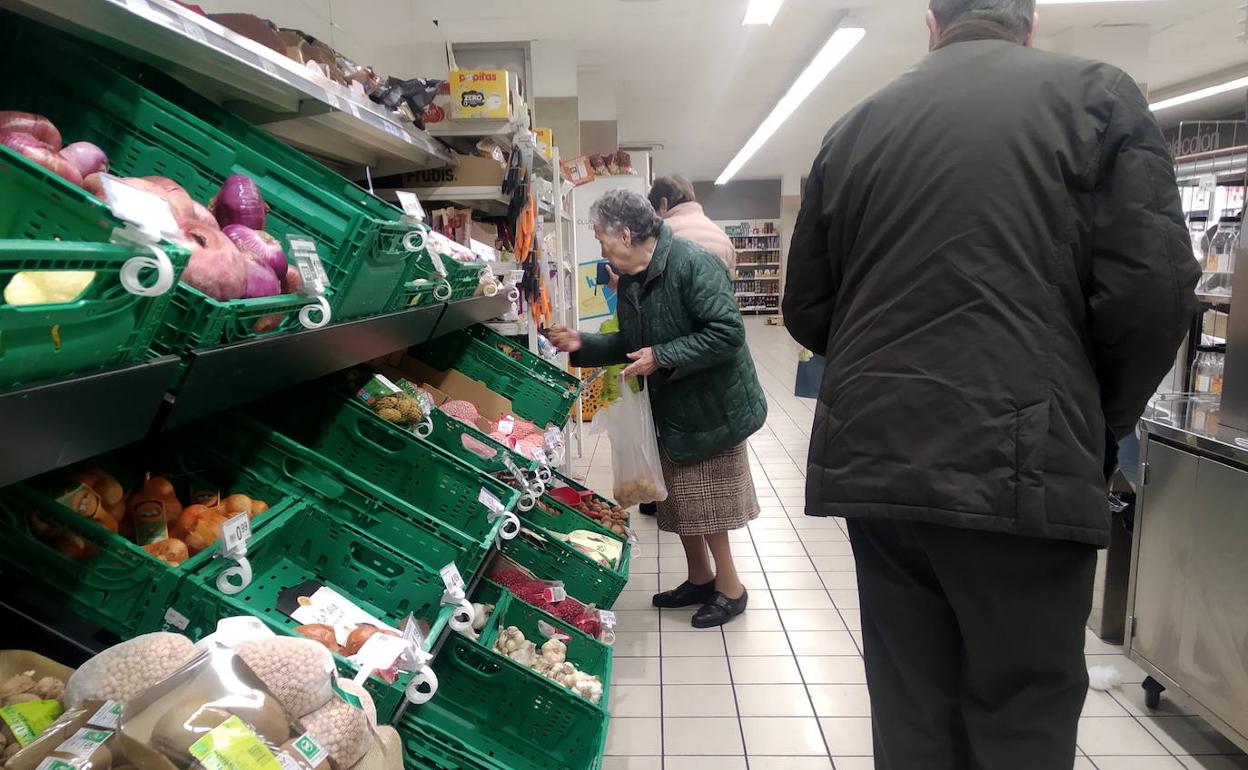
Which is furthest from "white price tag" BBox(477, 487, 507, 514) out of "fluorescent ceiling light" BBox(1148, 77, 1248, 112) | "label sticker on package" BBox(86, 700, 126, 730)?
"fluorescent ceiling light" BBox(1148, 77, 1248, 112)

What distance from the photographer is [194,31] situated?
1.44 meters

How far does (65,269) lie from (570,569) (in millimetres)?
2090

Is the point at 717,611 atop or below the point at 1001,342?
below

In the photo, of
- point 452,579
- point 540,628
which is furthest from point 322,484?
point 540,628

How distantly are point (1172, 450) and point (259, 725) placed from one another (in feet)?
9.06

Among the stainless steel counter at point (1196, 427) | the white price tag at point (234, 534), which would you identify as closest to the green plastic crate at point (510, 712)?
the white price tag at point (234, 534)

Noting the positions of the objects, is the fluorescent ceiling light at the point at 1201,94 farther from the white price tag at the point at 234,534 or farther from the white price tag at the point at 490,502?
the white price tag at the point at 234,534

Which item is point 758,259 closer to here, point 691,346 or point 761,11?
point 761,11

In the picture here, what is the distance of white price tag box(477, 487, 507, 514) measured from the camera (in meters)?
2.16

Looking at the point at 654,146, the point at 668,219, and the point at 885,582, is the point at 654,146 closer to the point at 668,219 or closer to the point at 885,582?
the point at 668,219

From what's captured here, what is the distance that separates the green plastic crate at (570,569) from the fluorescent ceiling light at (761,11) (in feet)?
14.8

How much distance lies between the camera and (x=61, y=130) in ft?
4.73

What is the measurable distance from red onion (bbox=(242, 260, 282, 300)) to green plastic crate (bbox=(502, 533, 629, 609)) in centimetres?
150

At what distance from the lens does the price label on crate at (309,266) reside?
1384 millimetres
